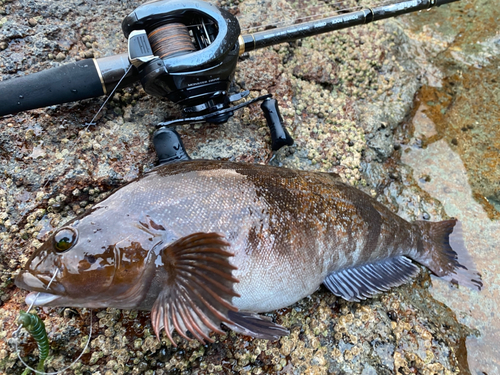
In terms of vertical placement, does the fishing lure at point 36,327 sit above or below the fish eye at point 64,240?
below

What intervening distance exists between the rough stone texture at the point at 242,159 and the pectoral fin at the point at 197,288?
18.7 inches

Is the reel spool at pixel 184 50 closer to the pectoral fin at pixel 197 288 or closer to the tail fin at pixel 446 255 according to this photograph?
the pectoral fin at pixel 197 288

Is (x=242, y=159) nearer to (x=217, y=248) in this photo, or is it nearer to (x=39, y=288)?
(x=217, y=248)

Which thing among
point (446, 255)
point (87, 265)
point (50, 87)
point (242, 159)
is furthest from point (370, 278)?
point (50, 87)

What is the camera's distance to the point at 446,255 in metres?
2.88

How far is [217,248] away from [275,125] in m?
1.30

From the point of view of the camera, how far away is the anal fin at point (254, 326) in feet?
6.61

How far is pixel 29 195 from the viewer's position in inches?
96.1

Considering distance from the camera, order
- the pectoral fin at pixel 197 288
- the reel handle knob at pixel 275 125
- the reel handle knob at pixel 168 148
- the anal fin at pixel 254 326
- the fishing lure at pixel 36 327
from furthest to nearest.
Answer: the reel handle knob at pixel 275 125, the reel handle knob at pixel 168 148, the anal fin at pixel 254 326, the pectoral fin at pixel 197 288, the fishing lure at pixel 36 327

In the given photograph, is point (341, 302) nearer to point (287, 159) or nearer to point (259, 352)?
point (259, 352)

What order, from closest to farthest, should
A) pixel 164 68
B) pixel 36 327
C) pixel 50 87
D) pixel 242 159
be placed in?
pixel 36 327 → pixel 164 68 → pixel 50 87 → pixel 242 159

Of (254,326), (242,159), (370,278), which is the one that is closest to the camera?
(254,326)

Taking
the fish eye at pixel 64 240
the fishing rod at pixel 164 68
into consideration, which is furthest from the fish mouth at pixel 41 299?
the fishing rod at pixel 164 68

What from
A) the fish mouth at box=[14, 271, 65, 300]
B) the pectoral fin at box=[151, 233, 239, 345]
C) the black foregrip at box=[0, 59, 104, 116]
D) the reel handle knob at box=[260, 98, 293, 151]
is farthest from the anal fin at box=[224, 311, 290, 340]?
the black foregrip at box=[0, 59, 104, 116]
